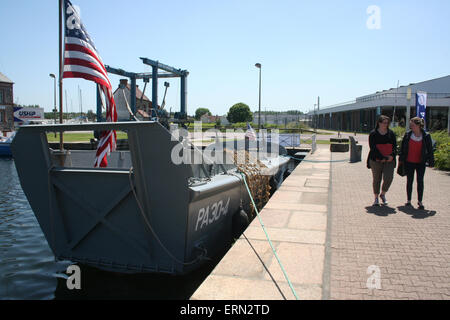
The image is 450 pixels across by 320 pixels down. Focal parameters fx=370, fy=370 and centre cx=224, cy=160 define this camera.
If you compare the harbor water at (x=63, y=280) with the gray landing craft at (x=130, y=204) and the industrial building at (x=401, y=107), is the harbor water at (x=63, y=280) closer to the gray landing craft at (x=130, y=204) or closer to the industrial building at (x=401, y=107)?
the gray landing craft at (x=130, y=204)

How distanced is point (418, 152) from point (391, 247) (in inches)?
106

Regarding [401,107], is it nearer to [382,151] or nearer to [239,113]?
[382,151]

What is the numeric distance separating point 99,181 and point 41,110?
65.7 metres

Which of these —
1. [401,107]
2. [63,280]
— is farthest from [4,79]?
[63,280]

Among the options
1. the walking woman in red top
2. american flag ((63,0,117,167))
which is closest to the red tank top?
the walking woman in red top

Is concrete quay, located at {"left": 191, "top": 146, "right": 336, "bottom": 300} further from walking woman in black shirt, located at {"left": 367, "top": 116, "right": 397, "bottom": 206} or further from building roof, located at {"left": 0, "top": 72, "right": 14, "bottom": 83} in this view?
building roof, located at {"left": 0, "top": 72, "right": 14, "bottom": 83}

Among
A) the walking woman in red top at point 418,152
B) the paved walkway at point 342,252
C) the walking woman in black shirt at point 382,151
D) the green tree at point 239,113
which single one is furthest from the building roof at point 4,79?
the green tree at point 239,113

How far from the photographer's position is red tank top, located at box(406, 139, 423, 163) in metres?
6.74

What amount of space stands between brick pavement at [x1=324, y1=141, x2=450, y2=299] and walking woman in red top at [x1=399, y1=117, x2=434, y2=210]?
0.59 metres

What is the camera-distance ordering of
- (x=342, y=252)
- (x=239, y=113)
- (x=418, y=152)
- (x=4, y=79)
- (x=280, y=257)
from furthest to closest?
1. (x=239, y=113)
2. (x=4, y=79)
3. (x=418, y=152)
4. (x=342, y=252)
5. (x=280, y=257)

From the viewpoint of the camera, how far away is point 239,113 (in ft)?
387

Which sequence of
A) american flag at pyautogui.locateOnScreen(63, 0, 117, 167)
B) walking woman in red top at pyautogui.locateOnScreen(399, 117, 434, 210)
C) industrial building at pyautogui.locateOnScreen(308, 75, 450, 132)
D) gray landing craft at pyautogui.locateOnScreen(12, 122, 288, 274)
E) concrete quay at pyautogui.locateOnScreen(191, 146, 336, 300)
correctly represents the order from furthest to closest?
industrial building at pyautogui.locateOnScreen(308, 75, 450, 132) → walking woman in red top at pyautogui.locateOnScreen(399, 117, 434, 210) → american flag at pyautogui.locateOnScreen(63, 0, 117, 167) → gray landing craft at pyautogui.locateOnScreen(12, 122, 288, 274) → concrete quay at pyautogui.locateOnScreen(191, 146, 336, 300)

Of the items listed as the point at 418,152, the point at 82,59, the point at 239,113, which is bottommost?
the point at 418,152

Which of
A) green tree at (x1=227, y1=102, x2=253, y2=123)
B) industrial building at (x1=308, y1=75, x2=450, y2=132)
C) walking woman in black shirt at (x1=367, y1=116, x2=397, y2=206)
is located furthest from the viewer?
green tree at (x1=227, y1=102, x2=253, y2=123)
